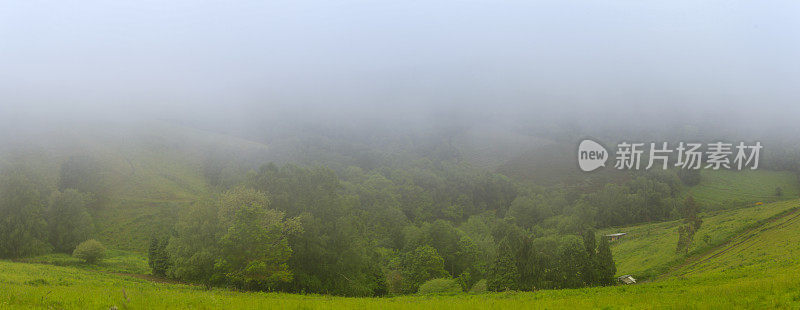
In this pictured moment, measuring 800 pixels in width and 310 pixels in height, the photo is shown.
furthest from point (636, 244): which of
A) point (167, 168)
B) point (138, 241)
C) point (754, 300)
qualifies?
point (167, 168)

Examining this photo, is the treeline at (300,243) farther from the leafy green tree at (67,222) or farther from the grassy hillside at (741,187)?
the grassy hillside at (741,187)

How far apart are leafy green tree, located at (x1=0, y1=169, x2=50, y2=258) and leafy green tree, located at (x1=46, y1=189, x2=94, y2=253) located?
2.03m

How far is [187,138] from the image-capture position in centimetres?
17238

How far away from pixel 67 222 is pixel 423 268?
70937mm

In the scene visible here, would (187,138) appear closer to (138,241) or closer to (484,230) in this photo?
(138,241)

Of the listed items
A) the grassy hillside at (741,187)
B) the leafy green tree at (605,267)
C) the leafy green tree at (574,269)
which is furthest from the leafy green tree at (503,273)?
the grassy hillside at (741,187)

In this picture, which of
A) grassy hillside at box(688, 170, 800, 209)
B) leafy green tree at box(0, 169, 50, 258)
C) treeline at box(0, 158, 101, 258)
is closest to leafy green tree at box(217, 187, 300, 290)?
leafy green tree at box(0, 169, 50, 258)

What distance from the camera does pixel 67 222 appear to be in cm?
7162

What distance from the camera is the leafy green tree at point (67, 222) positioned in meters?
69.5

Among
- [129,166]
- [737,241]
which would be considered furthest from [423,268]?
[129,166]
